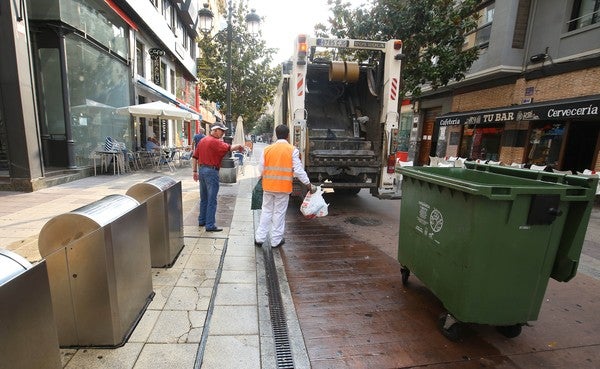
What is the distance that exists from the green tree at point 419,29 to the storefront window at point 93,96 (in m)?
8.17

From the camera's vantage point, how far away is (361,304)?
3.37 m

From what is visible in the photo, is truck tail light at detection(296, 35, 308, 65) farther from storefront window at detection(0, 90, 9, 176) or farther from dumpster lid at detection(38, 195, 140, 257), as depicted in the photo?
storefront window at detection(0, 90, 9, 176)

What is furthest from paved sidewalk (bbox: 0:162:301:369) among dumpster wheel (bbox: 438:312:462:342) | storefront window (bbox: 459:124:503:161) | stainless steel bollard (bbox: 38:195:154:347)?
storefront window (bbox: 459:124:503:161)

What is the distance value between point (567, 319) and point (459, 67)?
9451mm

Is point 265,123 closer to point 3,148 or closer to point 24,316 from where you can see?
point 3,148

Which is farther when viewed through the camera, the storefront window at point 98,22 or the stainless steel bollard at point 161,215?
the storefront window at point 98,22

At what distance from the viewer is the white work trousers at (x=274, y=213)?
15.2 feet

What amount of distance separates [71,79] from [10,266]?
10164 mm

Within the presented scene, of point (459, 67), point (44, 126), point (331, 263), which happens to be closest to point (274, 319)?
point (331, 263)

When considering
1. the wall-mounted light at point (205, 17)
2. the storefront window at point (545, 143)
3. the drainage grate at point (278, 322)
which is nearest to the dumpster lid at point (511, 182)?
the drainage grate at point (278, 322)

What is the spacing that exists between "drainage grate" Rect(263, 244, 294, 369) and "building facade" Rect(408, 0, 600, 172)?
364 inches

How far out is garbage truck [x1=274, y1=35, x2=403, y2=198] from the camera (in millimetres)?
6711

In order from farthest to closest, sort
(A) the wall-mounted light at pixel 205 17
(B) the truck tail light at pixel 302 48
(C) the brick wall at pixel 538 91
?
1. (A) the wall-mounted light at pixel 205 17
2. (C) the brick wall at pixel 538 91
3. (B) the truck tail light at pixel 302 48

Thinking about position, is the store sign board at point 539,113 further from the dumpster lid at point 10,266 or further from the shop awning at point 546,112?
the dumpster lid at point 10,266
